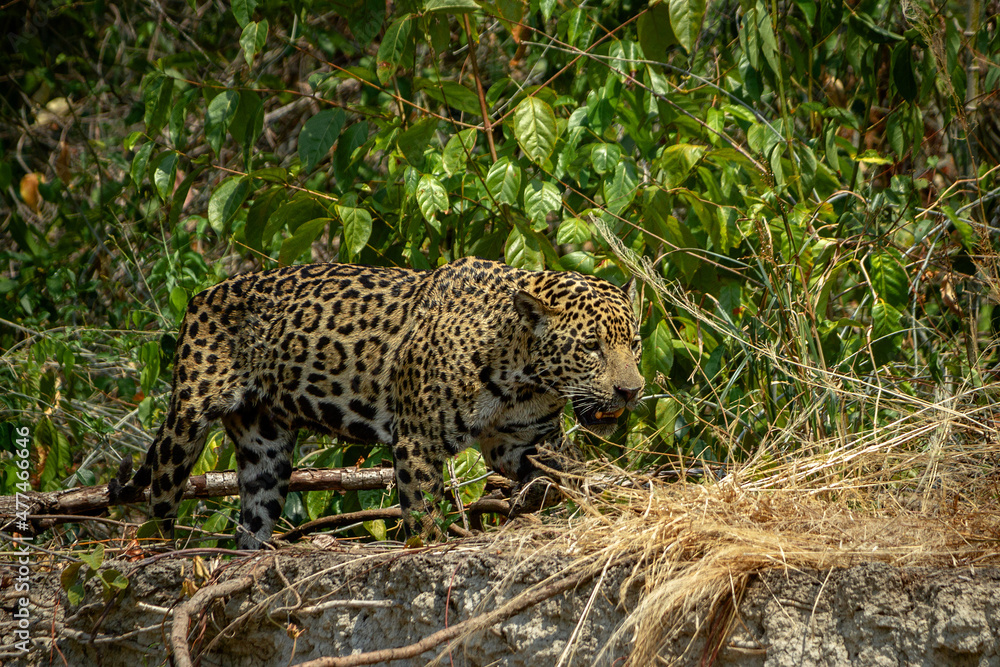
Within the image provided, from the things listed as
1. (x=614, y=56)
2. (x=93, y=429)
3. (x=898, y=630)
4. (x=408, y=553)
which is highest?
(x=614, y=56)

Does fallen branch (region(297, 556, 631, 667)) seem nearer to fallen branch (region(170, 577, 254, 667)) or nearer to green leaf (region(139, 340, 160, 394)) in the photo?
fallen branch (region(170, 577, 254, 667))

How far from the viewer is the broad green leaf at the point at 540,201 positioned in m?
4.86

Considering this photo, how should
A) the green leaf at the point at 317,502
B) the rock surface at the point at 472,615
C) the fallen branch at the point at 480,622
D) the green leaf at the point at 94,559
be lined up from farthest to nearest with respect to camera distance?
the green leaf at the point at 317,502 < the green leaf at the point at 94,559 < the fallen branch at the point at 480,622 < the rock surface at the point at 472,615

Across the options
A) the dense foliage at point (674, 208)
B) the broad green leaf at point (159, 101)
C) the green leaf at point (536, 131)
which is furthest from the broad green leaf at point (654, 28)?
the broad green leaf at point (159, 101)

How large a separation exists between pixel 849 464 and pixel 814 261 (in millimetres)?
1719

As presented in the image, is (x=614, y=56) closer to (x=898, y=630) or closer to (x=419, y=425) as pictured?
(x=419, y=425)

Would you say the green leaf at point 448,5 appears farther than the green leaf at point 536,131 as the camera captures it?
No

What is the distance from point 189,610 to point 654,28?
3300 millimetres

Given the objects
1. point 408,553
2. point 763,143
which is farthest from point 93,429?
point 763,143

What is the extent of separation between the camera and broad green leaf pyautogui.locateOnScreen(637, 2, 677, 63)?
4863mm

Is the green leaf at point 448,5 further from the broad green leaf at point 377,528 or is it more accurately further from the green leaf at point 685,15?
the broad green leaf at point 377,528

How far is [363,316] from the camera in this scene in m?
4.96

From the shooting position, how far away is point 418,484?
4406 millimetres

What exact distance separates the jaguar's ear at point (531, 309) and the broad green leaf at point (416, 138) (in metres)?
0.94
